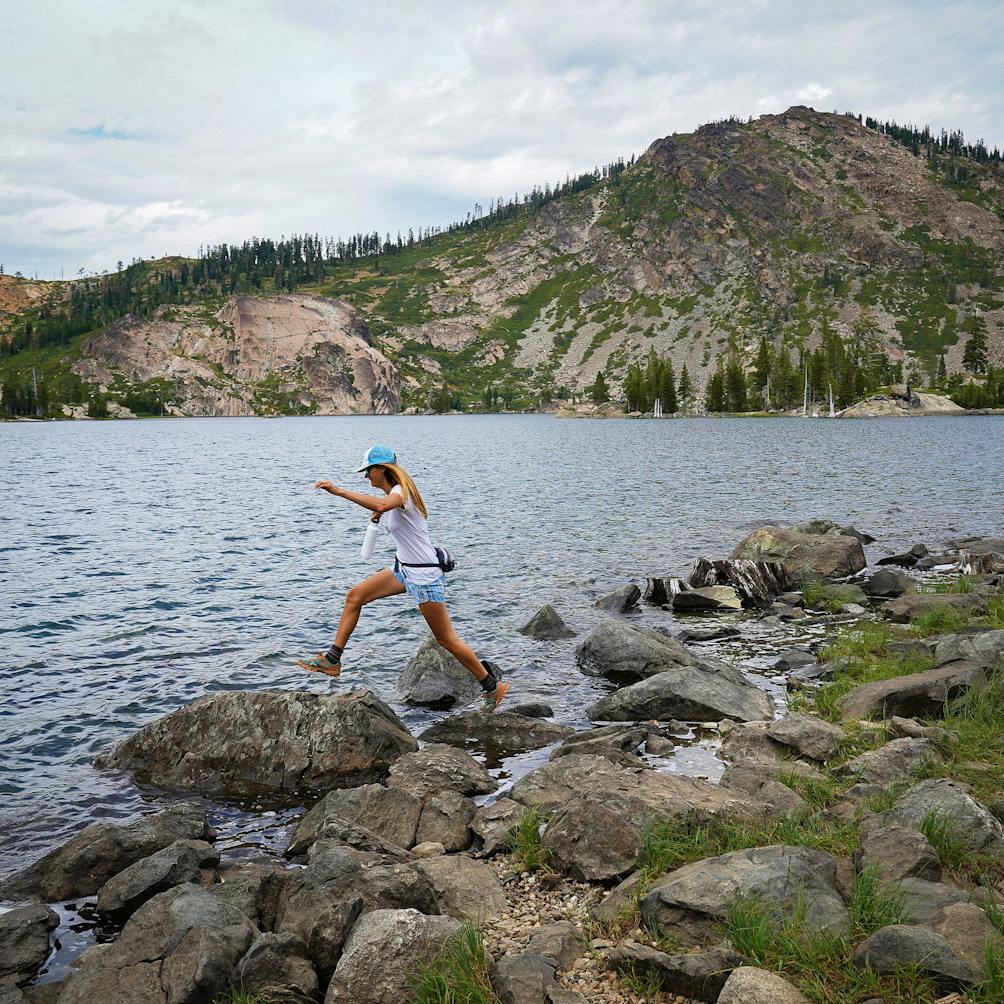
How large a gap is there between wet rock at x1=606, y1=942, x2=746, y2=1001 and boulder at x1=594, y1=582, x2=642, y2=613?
17.8m

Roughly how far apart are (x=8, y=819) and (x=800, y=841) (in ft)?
36.5

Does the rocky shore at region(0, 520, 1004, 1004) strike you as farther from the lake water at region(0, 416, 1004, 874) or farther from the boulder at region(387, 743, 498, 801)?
the lake water at region(0, 416, 1004, 874)

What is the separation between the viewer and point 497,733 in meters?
14.2

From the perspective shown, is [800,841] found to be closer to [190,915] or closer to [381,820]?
[381,820]

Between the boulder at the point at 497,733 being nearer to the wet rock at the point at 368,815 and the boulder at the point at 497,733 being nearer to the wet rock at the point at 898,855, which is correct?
the wet rock at the point at 368,815

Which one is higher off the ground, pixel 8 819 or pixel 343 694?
pixel 343 694

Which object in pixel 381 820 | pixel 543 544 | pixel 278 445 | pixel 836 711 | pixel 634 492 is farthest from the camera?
pixel 278 445

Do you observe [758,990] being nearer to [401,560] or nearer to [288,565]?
[401,560]

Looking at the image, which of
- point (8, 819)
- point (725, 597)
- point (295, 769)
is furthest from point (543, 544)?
point (8, 819)

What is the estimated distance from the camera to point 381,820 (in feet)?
33.6

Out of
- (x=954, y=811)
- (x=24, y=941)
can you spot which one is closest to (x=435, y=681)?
(x=24, y=941)

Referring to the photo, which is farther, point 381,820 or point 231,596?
point 231,596

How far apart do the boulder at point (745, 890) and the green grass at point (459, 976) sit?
1616 millimetres

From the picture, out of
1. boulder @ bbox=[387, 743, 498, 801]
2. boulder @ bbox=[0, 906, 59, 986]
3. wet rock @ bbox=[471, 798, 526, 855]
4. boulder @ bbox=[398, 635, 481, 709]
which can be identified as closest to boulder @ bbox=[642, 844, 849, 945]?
wet rock @ bbox=[471, 798, 526, 855]
